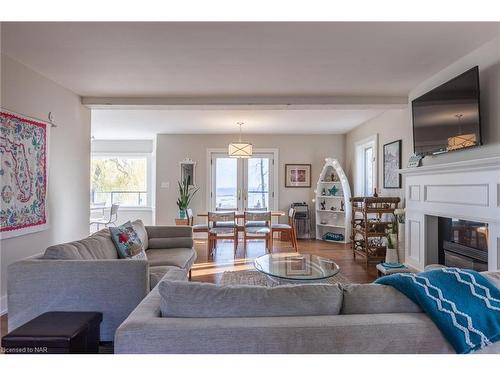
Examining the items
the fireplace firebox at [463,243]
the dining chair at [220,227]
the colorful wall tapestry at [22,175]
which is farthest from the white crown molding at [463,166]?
the colorful wall tapestry at [22,175]

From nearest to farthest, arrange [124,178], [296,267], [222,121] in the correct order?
[296,267] → [222,121] → [124,178]

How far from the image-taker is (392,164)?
475cm

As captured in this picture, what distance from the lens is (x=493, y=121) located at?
8.80 ft

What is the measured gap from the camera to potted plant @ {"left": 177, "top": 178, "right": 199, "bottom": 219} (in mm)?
6613

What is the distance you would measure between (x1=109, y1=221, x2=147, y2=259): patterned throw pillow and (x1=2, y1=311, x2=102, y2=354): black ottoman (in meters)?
1.10

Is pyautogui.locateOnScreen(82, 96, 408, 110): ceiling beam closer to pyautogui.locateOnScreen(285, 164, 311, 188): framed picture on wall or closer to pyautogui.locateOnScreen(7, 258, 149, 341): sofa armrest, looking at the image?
pyautogui.locateOnScreen(7, 258, 149, 341): sofa armrest

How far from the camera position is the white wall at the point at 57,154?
301 cm

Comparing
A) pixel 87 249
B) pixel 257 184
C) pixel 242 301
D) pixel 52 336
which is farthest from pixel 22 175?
pixel 257 184

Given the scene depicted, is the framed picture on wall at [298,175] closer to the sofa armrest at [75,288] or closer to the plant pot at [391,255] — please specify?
the plant pot at [391,255]

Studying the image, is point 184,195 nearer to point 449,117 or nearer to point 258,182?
point 258,182

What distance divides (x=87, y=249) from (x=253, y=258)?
291cm

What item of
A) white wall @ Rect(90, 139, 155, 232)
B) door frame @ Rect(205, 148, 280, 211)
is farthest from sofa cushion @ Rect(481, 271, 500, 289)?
white wall @ Rect(90, 139, 155, 232)

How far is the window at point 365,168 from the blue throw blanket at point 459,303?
4.50 m

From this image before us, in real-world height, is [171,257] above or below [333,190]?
below
